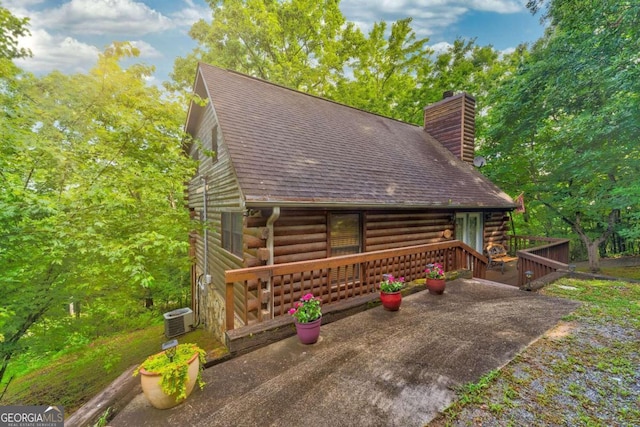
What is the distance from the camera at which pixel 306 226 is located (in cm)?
514

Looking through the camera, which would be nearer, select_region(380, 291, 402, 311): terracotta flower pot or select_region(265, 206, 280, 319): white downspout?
select_region(265, 206, 280, 319): white downspout

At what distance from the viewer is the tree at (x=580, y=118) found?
7004mm

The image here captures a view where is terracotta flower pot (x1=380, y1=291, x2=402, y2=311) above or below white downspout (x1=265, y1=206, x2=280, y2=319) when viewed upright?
below

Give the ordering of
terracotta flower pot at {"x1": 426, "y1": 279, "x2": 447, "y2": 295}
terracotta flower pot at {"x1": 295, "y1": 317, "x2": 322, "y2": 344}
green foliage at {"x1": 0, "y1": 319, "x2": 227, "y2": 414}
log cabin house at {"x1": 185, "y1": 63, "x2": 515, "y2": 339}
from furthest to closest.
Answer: green foliage at {"x1": 0, "y1": 319, "x2": 227, "y2": 414}
terracotta flower pot at {"x1": 426, "y1": 279, "x2": 447, "y2": 295}
log cabin house at {"x1": 185, "y1": 63, "x2": 515, "y2": 339}
terracotta flower pot at {"x1": 295, "y1": 317, "x2": 322, "y2": 344}

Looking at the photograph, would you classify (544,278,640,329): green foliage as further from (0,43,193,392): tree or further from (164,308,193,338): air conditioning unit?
(164,308,193,338): air conditioning unit

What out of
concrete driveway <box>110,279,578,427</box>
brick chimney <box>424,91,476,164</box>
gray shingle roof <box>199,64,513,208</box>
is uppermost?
brick chimney <box>424,91,476,164</box>


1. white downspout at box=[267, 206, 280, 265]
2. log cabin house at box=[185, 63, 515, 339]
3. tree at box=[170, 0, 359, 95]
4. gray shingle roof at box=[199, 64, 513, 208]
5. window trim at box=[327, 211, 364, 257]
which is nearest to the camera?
white downspout at box=[267, 206, 280, 265]

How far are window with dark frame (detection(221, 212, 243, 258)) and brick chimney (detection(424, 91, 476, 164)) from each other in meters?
10.1

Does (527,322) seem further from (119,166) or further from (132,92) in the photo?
(132,92)

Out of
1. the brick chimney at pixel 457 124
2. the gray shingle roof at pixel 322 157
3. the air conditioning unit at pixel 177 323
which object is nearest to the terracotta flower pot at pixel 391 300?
the gray shingle roof at pixel 322 157

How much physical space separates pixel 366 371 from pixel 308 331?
93 cm

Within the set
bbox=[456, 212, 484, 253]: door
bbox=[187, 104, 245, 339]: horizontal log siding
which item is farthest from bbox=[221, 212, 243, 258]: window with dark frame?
bbox=[456, 212, 484, 253]: door

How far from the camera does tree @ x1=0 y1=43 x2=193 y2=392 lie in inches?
157

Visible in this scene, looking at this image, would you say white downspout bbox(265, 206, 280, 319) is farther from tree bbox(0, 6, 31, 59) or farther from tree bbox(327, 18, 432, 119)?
tree bbox(327, 18, 432, 119)
